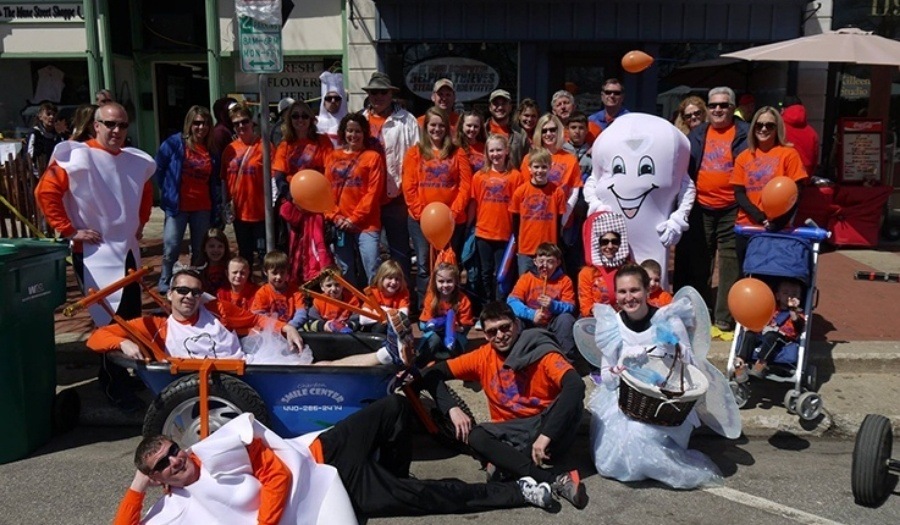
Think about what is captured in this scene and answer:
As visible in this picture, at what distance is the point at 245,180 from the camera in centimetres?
681

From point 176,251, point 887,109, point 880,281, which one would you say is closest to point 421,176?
point 176,251

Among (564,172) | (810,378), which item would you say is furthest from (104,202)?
(810,378)

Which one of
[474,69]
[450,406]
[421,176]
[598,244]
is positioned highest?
[474,69]

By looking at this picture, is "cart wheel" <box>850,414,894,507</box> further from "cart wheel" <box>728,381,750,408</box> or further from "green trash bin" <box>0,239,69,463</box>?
"green trash bin" <box>0,239,69,463</box>

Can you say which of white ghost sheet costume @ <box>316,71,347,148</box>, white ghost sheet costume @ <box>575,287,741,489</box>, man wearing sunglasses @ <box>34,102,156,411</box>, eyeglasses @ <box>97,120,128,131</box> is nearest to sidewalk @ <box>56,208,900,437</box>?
man wearing sunglasses @ <box>34,102,156,411</box>

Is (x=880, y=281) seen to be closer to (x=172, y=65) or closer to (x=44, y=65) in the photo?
(x=172, y=65)

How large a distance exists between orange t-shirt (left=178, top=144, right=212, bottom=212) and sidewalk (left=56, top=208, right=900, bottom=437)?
1230 millimetres

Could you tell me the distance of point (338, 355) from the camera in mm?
5156

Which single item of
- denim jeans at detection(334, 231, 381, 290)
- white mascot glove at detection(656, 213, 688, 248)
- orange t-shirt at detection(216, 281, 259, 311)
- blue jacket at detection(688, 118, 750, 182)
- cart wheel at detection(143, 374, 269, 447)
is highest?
blue jacket at detection(688, 118, 750, 182)

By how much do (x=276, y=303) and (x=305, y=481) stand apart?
2.16 metres

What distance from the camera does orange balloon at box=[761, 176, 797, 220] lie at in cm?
542

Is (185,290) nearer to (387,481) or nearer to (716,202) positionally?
(387,481)

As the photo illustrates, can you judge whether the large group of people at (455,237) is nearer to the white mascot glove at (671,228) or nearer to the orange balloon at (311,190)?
the white mascot glove at (671,228)

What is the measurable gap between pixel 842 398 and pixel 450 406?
270cm
